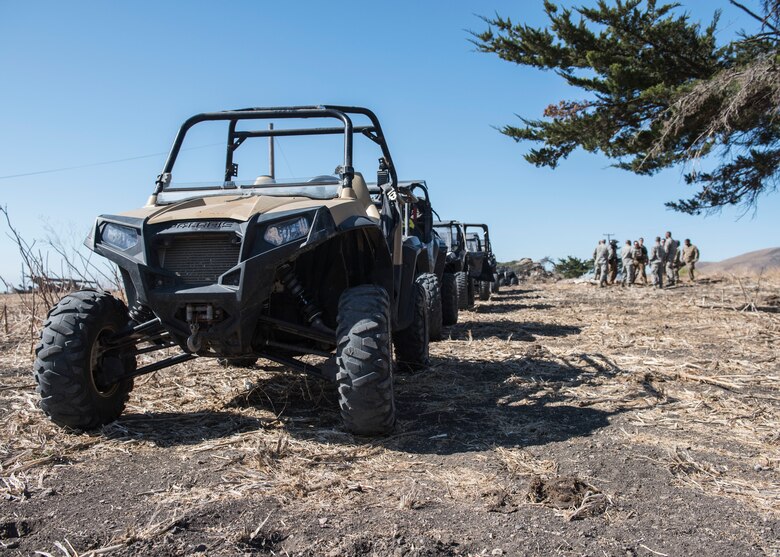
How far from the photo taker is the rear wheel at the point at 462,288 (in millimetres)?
12086

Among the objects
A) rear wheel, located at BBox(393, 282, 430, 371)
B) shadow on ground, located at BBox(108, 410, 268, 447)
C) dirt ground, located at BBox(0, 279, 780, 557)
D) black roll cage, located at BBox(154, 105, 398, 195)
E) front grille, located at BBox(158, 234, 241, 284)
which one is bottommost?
dirt ground, located at BBox(0, 279, 780, 557)

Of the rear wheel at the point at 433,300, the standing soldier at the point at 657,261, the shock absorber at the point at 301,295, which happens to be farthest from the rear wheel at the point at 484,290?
the shock absorber at the point at 301,295

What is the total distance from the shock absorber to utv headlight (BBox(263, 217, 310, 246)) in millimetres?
291

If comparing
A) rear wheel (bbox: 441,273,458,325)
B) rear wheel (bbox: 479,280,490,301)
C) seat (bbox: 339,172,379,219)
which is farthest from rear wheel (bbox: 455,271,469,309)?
seat (bbox: 339,172,379,219)

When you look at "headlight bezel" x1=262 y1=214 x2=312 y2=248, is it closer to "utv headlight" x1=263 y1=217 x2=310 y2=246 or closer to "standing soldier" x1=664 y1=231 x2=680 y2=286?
"utv headlight" x1=263 y1=217 x2=310 y2=246

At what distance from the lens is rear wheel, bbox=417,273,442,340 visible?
7.34m

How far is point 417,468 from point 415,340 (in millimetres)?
2477

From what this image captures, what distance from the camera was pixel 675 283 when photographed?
22766mm

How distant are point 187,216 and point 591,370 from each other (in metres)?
3.96

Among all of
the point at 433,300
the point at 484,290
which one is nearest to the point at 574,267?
the point at 484,290

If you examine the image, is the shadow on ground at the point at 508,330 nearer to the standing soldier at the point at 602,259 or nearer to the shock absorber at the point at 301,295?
the shock absorber at the point at 301,295

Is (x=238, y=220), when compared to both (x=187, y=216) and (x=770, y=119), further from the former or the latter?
(x=770, y=119)

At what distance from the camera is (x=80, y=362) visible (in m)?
3.52

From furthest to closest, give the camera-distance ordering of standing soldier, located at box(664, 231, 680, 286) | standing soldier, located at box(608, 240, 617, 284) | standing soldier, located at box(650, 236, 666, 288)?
standing soldier, located at box(608, 240, 617, 284) → standing soldier, located at box(664, 231, 680, 286) → standing soldier, located at box(650, 236, 666, 288)
